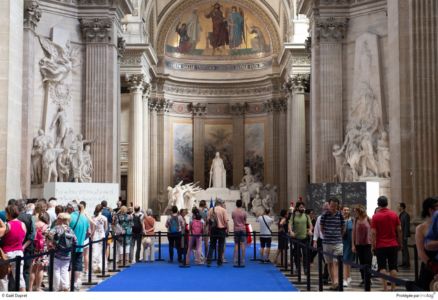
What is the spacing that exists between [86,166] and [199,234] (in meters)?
8.68

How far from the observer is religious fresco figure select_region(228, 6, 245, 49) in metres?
48.5

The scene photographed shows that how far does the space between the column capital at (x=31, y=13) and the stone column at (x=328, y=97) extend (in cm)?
1089

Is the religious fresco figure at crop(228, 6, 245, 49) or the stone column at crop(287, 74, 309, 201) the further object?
the religious fresco figure at crop(228, 6, 245, 49)

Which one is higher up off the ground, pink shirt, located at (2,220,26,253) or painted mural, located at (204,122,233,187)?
painted mural, located at (204,122,233,187)

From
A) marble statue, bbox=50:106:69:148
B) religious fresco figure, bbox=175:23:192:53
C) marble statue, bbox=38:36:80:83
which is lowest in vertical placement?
marble statue, bbox=50:106:69:148

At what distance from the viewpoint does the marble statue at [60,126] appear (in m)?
27.1

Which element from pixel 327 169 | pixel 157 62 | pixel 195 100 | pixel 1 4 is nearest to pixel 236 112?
pixel 195 100

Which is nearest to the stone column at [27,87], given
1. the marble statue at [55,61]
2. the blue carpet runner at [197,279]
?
the marble statue at [55,61]

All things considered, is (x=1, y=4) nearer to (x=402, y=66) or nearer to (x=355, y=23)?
(x=402, y=66)

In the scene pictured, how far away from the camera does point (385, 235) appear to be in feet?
41.3

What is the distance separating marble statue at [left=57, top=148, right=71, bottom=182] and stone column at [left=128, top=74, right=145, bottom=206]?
12745 mm

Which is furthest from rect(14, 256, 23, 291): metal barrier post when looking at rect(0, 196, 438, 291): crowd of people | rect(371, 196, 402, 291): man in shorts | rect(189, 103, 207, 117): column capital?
rect(189, 103, 207, 117): column capital

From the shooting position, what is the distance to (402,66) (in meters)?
17.4

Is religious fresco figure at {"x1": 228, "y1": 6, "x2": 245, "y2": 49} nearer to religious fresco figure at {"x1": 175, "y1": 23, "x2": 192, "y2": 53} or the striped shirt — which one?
religious fresco figure at {"x1": 175, "y1": 23, "x2": 192, "y2": 53}
